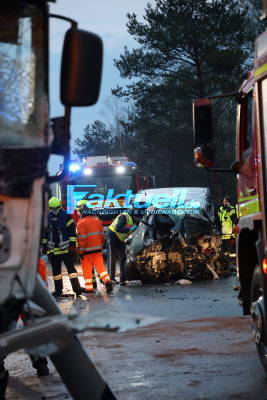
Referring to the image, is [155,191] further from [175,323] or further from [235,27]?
[235,27]

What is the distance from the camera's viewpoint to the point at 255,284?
707cm

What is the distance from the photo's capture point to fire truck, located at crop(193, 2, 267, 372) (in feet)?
21.0

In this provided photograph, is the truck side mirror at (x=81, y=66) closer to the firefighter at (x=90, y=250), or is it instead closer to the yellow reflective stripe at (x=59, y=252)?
the yellow reflective stripe at (x=59, y=252)

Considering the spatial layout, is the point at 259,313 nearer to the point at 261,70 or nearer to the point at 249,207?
the point at 249,207

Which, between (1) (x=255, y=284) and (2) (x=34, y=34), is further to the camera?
(1) (x=255, y=284)

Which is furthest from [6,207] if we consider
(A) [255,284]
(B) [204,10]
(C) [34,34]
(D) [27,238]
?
(B) [204,10]

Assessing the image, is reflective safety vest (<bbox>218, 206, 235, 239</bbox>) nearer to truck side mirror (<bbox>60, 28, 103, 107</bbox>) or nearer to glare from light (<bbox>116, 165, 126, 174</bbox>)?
glare from light (<bbox>116, 165, 126, 174</bbox>)

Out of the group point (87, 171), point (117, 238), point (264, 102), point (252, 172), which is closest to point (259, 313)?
point (252, 172)

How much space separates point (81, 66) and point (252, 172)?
9.50ft

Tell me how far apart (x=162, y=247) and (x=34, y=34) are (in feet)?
42.0

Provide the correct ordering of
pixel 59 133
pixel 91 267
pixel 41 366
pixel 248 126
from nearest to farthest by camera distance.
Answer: pixel 59 133
pixel 248 126
pixel 41 366
pixel 91 267

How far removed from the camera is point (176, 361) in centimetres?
814

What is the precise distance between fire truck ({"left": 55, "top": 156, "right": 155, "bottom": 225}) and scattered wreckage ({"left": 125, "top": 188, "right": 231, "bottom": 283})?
6228 millimetres

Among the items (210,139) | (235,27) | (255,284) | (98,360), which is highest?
(235,27)
